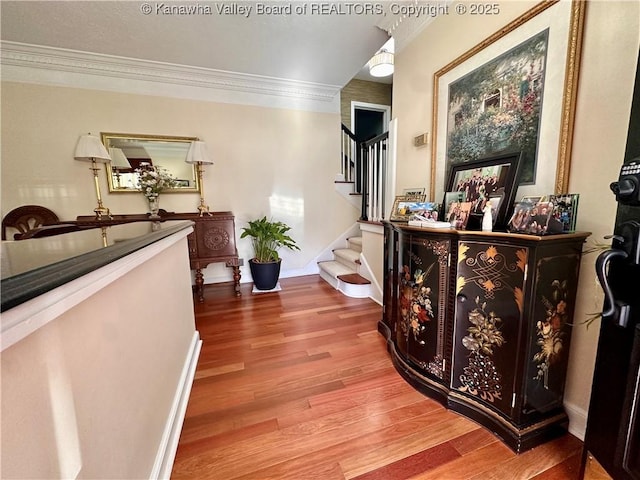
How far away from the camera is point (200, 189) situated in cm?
335

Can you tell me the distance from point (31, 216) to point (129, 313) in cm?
318

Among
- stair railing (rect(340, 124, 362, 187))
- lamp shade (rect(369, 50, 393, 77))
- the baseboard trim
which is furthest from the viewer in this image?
stair railing (rect(340, 124, 362, 187))

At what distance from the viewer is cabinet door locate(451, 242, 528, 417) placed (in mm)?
1136

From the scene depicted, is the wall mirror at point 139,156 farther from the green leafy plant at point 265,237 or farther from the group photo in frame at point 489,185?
the group photo in frame at point 489,185

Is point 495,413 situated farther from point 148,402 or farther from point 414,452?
point 148,402

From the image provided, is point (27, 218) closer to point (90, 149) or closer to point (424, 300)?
point (90, 149)

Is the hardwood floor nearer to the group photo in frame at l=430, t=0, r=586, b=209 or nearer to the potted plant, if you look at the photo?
the potted plant

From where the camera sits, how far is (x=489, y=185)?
4.91ft

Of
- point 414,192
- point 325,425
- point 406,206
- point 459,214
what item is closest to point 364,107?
point 414,192

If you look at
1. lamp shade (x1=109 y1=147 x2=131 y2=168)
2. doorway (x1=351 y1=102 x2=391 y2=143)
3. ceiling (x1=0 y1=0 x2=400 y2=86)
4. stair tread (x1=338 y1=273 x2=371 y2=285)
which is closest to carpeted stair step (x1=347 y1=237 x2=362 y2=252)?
stair tread (x1=338 y1=273 x2=371 y2=285)

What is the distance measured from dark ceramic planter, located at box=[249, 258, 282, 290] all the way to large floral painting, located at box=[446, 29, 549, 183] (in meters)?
2.30

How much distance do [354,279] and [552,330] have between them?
6.66ft

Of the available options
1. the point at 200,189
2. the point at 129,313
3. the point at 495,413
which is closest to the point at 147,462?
the point at 129,313

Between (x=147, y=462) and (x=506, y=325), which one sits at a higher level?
(x=506, y=325)
